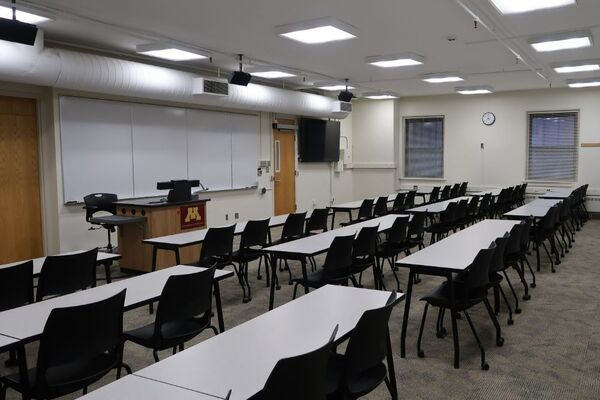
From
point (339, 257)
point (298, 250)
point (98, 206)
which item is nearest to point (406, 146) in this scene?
point (98, 206)

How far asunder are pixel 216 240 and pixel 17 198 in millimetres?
3565

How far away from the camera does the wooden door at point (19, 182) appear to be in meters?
6.75

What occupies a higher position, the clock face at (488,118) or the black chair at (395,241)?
the clock face at (488,118)

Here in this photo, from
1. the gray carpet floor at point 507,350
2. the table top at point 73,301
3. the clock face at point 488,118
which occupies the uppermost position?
the clock face at point 488,118

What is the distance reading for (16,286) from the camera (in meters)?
3.36

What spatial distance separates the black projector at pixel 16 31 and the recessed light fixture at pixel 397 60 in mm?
4933

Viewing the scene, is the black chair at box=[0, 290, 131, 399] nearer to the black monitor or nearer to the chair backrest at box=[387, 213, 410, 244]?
the chair backrest at box=[387, 213, 410, 244]

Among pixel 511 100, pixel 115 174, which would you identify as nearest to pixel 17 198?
pixel 115 174

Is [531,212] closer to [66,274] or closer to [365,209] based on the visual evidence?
[365,209]

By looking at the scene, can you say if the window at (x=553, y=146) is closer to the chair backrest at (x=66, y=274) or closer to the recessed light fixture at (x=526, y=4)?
the recessed light fixture at (x=526, y=4)

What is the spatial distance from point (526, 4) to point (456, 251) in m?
2.83

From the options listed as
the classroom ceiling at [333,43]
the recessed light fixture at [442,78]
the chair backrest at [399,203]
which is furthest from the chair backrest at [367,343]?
the recessed light fixture at [442,78]

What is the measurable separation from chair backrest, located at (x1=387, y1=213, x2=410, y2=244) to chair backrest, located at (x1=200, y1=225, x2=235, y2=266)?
5.84 ft

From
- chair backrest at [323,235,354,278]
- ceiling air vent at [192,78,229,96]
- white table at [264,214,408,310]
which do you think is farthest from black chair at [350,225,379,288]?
ceiling air vent at [192,78,229,96]
